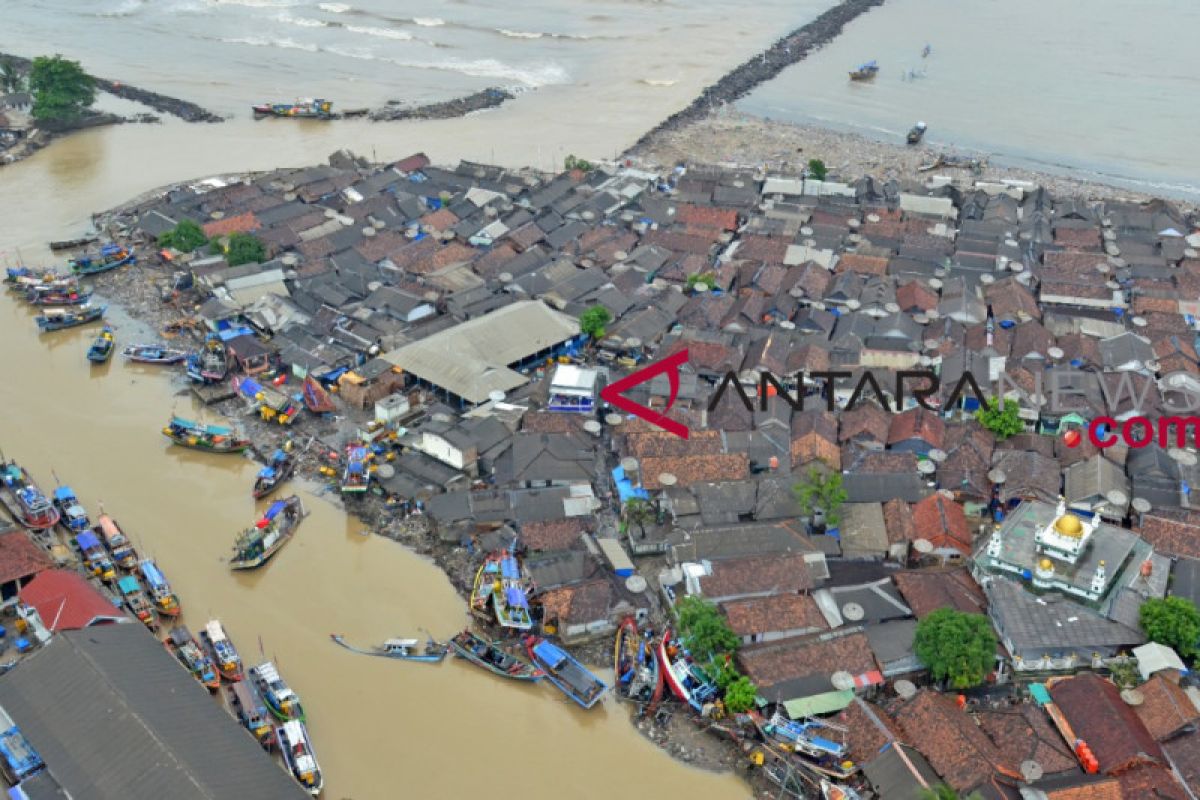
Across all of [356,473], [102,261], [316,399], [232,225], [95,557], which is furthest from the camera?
[232,225]

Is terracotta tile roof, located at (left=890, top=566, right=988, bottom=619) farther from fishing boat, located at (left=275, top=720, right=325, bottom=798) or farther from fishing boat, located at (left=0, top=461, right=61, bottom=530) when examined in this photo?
fishing boat, located at (left=0, top=461, right=61, bottom=530)

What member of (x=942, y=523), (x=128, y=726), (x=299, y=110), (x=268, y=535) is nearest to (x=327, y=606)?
(x=268, y=535)

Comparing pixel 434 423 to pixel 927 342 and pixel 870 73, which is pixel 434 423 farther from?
pixel 870 73

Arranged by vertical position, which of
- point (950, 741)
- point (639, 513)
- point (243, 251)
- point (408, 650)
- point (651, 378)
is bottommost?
point (408, 650)

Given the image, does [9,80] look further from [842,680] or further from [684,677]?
[842,680]

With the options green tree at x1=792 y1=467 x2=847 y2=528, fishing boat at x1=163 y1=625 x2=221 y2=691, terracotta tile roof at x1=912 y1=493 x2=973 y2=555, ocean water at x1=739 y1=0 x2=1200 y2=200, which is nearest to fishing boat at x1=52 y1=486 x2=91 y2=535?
fishing boat at x1=163 y1=625 x2=221 y2=691

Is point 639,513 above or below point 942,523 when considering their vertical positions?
below

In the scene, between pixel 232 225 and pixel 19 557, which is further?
pixel 232 225
